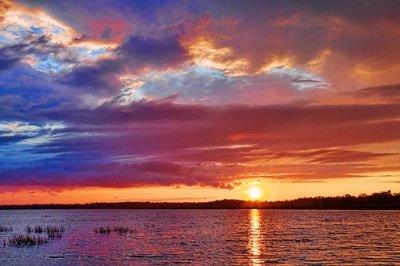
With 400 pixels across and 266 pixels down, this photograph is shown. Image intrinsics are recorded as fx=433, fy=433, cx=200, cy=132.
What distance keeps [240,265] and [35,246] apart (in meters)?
34.1

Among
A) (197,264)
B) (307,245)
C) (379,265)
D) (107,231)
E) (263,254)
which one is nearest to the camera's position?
(379,265)

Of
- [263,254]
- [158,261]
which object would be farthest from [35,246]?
[263,254]

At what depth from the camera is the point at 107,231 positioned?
90062 mm

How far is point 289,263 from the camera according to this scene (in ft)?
149

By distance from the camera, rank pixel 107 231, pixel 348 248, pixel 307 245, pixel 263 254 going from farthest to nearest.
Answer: pixel 107 231 → pixel 307 245 → pixel 348 248 → pixel 263 254

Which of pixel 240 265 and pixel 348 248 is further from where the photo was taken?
pixel 348 248

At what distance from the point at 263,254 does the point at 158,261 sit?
13.4 m

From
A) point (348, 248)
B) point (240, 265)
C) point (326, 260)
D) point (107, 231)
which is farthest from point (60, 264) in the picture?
point (107, 231)

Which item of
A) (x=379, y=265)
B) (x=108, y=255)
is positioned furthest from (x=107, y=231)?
(x=379, y=265)

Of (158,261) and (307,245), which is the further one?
(307,245)

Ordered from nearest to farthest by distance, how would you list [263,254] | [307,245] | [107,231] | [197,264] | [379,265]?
[379,265], [197,264], [263,254], [307,245], [107,231]

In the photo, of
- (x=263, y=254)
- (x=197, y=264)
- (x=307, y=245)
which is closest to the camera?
(x=197, y=264)

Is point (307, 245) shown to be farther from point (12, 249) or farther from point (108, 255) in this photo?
point (12, 249)

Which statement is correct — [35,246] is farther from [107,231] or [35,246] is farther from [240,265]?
[240,265]
